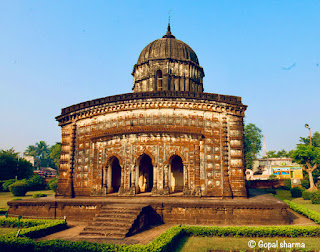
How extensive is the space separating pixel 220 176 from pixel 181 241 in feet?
27.0

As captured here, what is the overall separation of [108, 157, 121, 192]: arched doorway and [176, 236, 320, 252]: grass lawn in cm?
1073

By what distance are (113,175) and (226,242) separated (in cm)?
1378

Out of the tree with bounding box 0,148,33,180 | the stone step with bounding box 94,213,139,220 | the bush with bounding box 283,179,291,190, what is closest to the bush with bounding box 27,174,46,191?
the tree with bounding box 0,148,33,180

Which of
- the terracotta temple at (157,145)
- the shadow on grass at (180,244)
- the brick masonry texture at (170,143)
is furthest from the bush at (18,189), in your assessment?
the shadow on grass at (180,244)

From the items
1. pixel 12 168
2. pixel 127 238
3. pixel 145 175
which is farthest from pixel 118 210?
pixel 12 168

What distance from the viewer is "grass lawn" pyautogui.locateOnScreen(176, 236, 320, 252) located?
11.7m

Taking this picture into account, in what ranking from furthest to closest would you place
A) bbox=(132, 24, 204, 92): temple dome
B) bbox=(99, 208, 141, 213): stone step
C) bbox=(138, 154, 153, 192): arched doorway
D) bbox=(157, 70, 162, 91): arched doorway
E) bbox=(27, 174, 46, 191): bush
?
1. bbox=(27, 174, 46, 191): bush
2. bbox=(157, 70, 162, 91): arched doorway
3. bbox=(132, 24, 204, 92): temple dome
4. bbox=(138, 154, 153, 192): arched doorway
5. bbox=(99, 208, 141, 213): stone step

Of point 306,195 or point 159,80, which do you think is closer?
point 159,80

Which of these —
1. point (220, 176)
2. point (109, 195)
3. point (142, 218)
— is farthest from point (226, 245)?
point (109, 195)

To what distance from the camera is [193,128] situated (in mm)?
20641

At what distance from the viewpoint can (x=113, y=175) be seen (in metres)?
24.1

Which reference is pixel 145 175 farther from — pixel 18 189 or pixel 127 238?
pixel 18 189

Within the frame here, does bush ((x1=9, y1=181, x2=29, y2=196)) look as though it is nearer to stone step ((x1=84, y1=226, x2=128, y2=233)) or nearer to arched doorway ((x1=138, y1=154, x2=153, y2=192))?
arched doorway ((x1=138, y1=154, x2=153, y2=192))

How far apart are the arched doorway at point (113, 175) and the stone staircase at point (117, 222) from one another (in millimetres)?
5694
